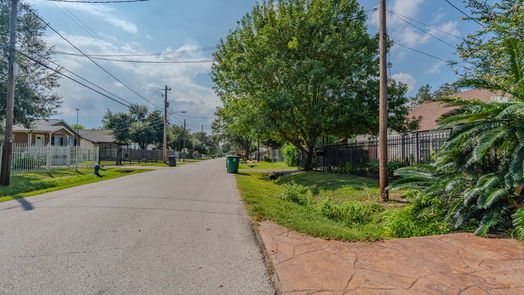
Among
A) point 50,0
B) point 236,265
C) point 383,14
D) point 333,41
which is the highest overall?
point 50,0

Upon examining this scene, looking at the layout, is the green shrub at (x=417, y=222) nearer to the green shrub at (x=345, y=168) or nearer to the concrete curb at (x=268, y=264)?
the concrete curb at (x=268, y=264)

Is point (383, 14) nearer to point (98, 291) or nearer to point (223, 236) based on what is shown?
point (223, 236)

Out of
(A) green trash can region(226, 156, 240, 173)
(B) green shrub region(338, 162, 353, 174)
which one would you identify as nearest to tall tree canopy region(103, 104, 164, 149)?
(A) green trash can region(226, 156, 240, 173)

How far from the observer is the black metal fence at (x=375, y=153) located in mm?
9195

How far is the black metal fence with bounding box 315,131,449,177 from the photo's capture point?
920 centimetres

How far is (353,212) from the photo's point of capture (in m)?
5.98

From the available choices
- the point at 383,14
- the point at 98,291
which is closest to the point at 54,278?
the point at 98,291

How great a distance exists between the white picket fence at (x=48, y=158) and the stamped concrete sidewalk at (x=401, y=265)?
1610 cm

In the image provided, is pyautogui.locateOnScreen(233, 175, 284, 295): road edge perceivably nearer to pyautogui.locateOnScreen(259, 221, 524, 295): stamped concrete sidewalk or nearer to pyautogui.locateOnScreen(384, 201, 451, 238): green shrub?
pyautogui.locateOnScreen(259, 221, 524, 295): stamped concrete sidewalk

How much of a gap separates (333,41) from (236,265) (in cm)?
1218

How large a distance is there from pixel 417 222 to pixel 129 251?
4.92 meters

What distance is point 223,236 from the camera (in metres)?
4.29

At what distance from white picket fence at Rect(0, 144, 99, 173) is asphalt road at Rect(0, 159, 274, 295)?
Result: 11.6 meters

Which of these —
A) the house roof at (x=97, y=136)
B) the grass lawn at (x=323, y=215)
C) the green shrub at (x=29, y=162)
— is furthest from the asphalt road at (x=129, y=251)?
the house roof at (x=97, y=136)
